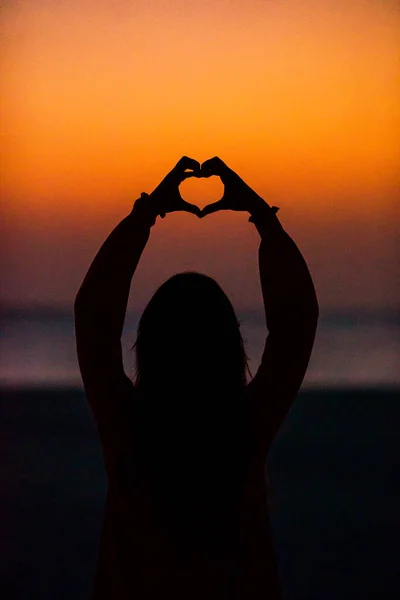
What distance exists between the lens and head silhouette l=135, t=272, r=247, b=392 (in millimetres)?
821

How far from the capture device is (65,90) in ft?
7.41

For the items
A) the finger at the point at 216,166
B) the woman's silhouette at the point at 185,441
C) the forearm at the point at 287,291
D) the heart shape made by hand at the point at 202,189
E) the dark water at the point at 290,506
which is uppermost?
the heart shape made by hand at the point at 202,189

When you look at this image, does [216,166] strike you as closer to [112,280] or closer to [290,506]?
Answer: [112,280]

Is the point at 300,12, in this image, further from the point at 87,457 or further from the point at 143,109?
the point at 87,457

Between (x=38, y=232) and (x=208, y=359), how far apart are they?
1758 millimetres

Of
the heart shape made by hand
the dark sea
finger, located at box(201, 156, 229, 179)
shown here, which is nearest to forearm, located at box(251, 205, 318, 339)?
finger, located at box(201, 156, 229, 179)

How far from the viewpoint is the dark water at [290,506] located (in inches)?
88.7

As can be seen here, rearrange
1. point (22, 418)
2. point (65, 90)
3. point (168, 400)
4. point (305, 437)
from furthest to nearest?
point (22, 418) → point (305, 437) → point (65, 90) → point (168, 400)

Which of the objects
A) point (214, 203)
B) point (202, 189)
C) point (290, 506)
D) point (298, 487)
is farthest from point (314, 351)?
point (214, 203)

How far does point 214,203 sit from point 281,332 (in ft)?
0.58

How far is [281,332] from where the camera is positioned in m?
0.84

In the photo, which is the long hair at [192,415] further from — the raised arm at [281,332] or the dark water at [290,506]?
the dark water at [290,506]

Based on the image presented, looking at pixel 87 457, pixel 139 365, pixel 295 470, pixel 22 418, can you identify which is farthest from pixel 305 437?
pixel 139 365

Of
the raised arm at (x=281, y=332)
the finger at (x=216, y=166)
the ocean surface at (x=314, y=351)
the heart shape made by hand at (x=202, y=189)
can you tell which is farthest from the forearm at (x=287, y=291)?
the ocean surface at (x=314, y=351)
